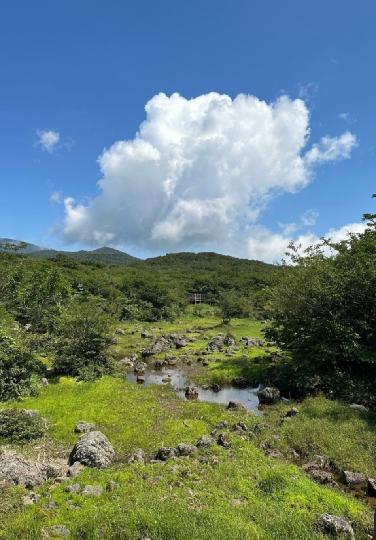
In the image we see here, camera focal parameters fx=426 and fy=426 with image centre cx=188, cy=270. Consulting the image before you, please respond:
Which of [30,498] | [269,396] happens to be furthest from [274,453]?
[269,396]

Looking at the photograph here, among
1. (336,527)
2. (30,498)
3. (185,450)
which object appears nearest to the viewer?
(336,527)

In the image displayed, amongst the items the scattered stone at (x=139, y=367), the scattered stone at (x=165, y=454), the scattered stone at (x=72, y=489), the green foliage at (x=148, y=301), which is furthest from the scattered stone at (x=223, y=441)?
the green foliage at (x=148, y=301)

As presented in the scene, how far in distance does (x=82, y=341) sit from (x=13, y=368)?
6608 millimetres

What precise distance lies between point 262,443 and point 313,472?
315cm

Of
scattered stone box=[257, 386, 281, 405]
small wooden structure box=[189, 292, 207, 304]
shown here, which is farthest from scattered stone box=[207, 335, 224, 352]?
small wooden structure box=[189, 292, 207, 304]

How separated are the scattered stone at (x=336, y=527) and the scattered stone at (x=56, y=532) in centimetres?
685

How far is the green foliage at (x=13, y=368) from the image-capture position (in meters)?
24.2

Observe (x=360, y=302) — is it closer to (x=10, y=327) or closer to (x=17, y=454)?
(x=17, y=454)

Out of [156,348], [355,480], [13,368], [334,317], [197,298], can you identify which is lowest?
[355,480]

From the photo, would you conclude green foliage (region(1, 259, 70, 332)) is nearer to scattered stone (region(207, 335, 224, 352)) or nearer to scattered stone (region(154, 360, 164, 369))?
scattered stone (region(154, 360, 164, 369))

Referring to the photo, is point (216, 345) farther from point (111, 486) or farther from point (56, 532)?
point (56, 532)

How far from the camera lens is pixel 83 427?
1992 cm

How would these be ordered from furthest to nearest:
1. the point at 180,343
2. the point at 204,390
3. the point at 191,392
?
the point at 180,343
the point at 204,390
the point at 191,392

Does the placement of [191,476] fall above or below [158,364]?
below
